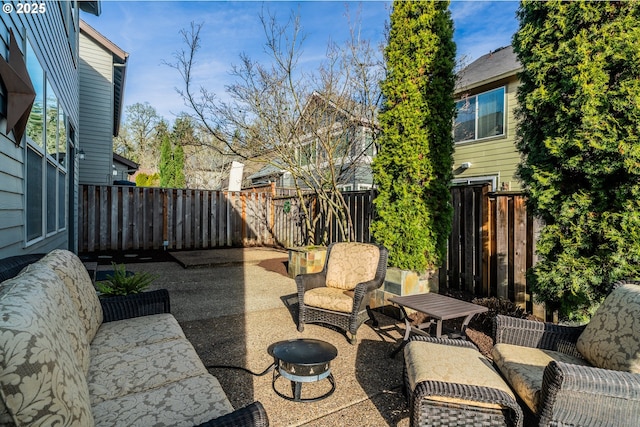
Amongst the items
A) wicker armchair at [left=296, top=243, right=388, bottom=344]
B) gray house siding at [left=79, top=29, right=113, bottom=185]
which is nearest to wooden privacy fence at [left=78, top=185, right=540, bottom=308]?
wicker armchair at [left=296, top=243, right=388, bottom=344]

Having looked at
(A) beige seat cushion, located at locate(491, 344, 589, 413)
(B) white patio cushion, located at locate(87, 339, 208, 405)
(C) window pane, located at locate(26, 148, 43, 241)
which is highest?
(C) window pane, located at locate(26, 148, 43, 241)

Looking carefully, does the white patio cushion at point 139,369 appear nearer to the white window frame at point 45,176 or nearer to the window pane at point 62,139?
the white window frame at point 45,176

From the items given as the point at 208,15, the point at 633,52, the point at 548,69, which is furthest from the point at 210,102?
the point at 633,52

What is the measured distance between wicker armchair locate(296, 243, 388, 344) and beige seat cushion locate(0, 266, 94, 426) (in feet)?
8.21

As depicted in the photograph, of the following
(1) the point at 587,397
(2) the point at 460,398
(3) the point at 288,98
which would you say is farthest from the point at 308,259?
(1) the point at 587,397

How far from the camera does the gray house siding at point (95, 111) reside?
1062cm

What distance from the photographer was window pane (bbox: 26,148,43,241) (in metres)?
3.24

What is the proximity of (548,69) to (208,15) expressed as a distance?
5587 mm

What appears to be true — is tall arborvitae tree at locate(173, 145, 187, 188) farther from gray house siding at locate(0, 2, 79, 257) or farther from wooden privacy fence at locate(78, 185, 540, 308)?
gray house siding at locate(0, 2, 79, 257)

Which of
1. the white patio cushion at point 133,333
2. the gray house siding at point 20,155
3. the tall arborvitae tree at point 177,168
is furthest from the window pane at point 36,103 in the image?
the tall arborvitae tree at point 177,168

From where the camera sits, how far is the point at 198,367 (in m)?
1.88

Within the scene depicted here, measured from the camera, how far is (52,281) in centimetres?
167

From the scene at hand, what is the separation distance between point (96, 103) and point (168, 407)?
1206cm

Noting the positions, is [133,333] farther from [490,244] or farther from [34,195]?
[490,244]
